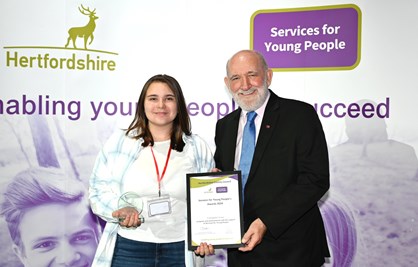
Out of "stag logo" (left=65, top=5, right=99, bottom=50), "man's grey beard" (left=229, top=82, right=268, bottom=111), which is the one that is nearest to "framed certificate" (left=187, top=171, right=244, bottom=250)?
"man's grey beard" (left=229, top=82, right=268, bottom=111)

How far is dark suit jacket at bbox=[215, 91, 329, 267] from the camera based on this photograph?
2.54 metres

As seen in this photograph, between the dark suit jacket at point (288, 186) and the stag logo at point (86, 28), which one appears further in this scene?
the stag logo at point (86, 28)

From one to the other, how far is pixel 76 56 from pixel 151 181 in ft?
7.31

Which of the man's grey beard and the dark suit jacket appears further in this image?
the man's grey beard

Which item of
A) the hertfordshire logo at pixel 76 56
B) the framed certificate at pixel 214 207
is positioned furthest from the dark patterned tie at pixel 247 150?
the hertfordshire logo at pixel 76 56

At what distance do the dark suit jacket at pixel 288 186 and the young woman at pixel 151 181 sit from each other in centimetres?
34

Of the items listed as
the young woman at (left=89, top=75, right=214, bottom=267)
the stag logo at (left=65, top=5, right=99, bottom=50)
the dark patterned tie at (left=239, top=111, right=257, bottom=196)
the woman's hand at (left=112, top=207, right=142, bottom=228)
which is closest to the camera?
the woman's hand at (left=112, top=207, right=142, bottom=228)

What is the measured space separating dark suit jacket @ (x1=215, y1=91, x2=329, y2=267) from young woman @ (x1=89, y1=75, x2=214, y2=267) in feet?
1.12

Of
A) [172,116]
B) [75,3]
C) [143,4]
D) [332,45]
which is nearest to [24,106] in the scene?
[75,3]

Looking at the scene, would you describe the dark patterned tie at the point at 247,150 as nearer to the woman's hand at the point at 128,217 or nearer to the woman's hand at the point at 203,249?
the woman's hand at the point at 203,249

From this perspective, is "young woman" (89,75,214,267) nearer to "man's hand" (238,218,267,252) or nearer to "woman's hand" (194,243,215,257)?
"woman's hand" (194,243,215,257)

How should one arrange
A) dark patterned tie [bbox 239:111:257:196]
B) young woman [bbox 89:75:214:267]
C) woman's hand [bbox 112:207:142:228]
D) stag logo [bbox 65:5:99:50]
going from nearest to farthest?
woman's hand [bbox 112:207:142:228] < young woman [bbox 89:75:214:267] < dark patterned tie [bbox 239:111:257:196] < stag logo [bbox 65:5:99:50]

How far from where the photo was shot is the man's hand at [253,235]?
2471mm

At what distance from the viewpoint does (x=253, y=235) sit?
8.15 ft
